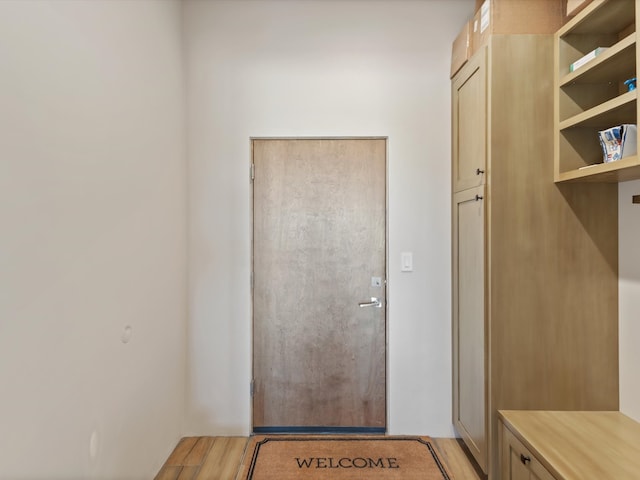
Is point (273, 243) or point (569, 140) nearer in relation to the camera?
point (569, 140)

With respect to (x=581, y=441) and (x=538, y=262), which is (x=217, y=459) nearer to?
(x=581, y=441)

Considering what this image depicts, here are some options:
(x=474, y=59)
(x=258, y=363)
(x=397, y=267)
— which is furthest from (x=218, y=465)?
(x=474, y=59)

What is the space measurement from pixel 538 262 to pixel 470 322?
1.69 ft

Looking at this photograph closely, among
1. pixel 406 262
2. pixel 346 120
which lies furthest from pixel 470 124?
pixel 406 262

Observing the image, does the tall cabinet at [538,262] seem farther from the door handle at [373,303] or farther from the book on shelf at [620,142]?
the door handle at [373,303]

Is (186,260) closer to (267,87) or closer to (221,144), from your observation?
(221,144)

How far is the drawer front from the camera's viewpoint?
1562mm

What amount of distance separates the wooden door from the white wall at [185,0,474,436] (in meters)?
0.14

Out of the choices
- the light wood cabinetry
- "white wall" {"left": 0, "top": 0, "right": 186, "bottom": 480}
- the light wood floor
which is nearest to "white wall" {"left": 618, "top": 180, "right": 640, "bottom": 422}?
the light wood cabinetry

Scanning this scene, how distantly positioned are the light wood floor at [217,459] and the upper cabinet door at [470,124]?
1632 mm

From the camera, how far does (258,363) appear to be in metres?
2.64

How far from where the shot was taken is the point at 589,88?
1873 mm

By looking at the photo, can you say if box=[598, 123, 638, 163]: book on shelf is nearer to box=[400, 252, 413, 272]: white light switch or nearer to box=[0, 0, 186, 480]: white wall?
box=[400, 252, 413, 272]: white light switch

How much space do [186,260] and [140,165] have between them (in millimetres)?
831
